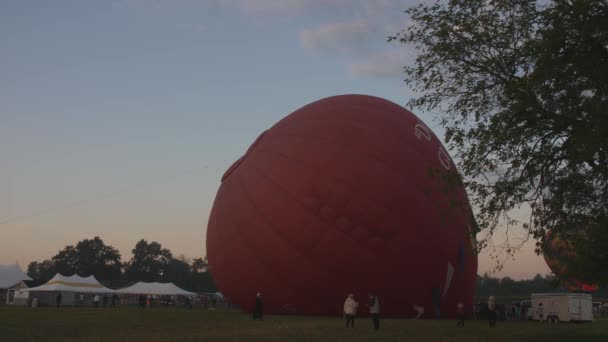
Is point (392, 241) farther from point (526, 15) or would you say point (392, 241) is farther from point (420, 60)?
point (526, 15)

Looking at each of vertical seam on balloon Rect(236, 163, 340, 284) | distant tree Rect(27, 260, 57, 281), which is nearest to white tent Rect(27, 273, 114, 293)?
vertical seam on balloon Rect(236, 163, 340, 284)

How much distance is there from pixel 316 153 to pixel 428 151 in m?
4.20

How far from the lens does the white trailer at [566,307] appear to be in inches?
1112

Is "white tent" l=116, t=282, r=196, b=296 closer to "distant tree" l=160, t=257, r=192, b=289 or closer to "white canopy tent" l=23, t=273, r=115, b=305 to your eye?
"white canopy tent" l=23, t=273, r=115, b=305

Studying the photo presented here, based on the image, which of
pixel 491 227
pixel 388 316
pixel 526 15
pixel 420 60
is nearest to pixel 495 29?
pixel 526 15

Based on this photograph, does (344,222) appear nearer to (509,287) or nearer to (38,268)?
(509,287)

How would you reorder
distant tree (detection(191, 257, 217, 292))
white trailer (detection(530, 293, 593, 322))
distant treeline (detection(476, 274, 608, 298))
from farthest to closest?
distant treeline (detection(476, 274, 608, 298))
distant tree (detection(191, 257, 217, 292))
white trailer (detection(530, 293, 593, 322))

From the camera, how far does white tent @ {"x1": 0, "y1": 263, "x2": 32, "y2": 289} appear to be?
54.5 metres

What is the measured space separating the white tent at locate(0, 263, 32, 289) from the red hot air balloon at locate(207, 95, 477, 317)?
42194 mm

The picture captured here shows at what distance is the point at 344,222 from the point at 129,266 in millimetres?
117439

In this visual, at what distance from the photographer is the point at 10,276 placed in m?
56.1

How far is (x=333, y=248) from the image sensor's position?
18375mm

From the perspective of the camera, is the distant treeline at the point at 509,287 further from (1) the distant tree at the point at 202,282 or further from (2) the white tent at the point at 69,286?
(2) the white tent at the point at 69,286

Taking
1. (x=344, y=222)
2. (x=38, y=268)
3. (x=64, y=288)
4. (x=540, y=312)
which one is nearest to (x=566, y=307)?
(x=540, y=312)
